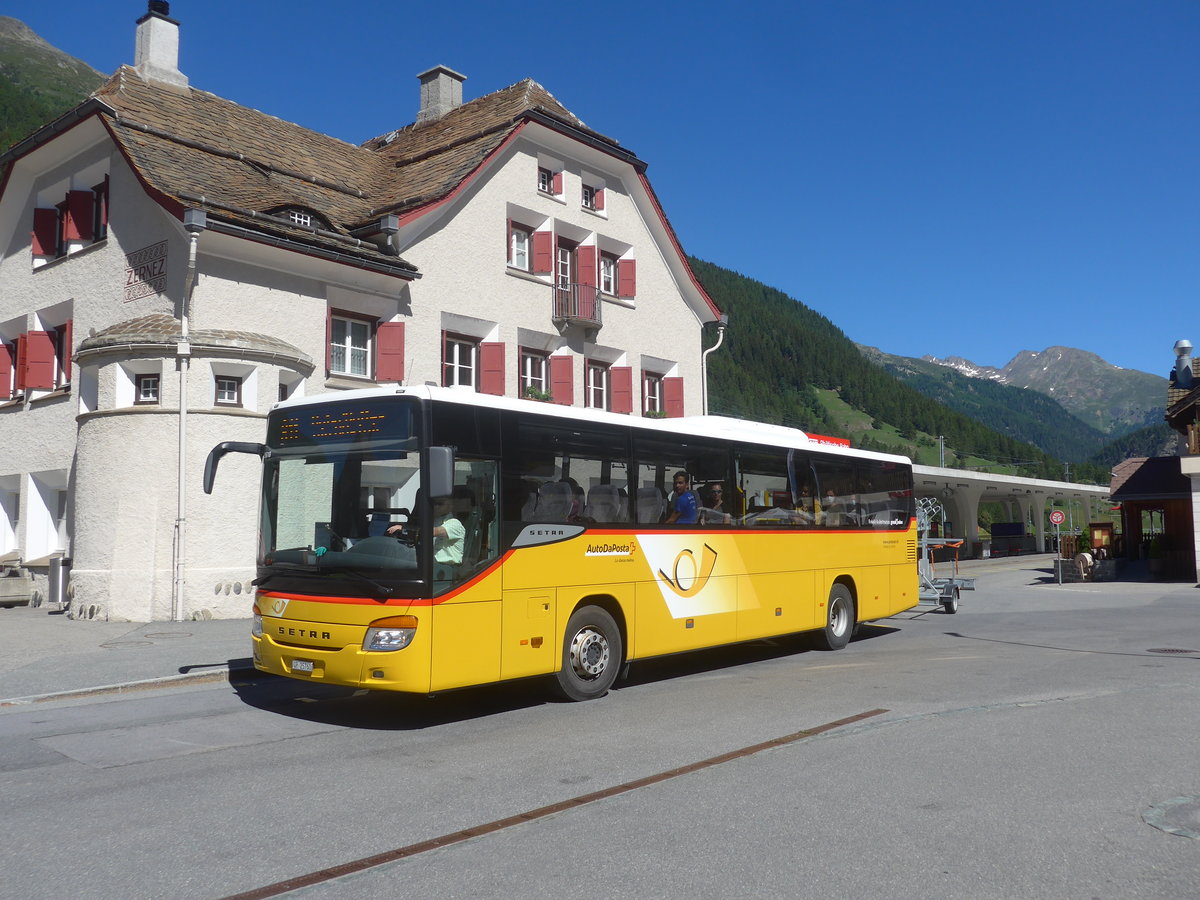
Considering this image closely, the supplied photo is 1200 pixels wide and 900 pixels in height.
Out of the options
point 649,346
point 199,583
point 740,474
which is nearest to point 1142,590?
point 649,346

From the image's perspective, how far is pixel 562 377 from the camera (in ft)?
83.8

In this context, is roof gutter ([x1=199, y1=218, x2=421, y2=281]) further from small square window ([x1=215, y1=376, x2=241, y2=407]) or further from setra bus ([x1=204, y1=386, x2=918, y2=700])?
setra bus ([x1=204, y1=386, x2=918, y2=700])

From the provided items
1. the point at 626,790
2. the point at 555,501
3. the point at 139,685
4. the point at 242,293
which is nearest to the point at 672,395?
the point at 242,293

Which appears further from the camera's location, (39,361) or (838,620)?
(39,361)

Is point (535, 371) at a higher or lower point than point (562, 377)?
higher

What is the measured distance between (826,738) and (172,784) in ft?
15.2

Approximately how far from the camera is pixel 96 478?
17203mm

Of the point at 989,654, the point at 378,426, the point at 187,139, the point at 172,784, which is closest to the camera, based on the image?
the point at 172,784

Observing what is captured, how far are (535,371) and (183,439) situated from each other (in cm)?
1035

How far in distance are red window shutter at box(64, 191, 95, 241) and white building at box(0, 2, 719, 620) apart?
54 mm

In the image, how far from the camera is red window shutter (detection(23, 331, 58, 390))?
21438 mm

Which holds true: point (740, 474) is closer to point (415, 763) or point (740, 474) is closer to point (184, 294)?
point (415, 763)

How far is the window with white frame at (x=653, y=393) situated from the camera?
29156 mm

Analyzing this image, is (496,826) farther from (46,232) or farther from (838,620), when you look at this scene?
(46,232)
